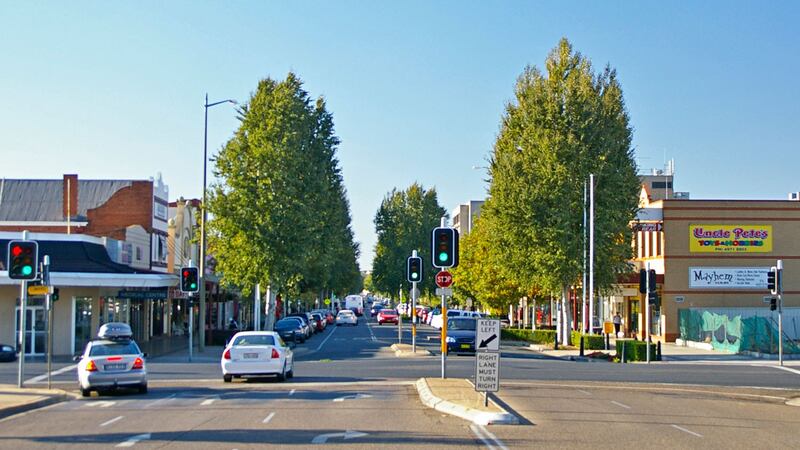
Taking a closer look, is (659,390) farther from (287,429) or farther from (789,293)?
(789,293)

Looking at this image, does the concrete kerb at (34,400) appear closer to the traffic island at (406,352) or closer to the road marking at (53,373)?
the road marking at (53,373)

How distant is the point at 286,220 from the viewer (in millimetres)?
53344

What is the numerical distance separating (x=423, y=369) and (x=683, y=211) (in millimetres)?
28871

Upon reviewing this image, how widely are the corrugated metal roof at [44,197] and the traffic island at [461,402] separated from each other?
44.6 metres

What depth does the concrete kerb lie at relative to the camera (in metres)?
20.9

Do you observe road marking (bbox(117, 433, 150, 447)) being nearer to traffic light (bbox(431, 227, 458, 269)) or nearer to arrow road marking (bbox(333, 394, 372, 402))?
arrow road marking (bbox(333, 394, 372, 402))

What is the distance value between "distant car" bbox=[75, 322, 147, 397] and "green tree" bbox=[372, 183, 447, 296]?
250 ft

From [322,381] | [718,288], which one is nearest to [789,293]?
[718,288]

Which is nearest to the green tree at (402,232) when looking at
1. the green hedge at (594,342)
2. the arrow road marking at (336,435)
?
the green hedge at (594,342)

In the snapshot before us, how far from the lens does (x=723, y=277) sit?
57031mm

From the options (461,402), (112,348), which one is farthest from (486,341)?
(112,348)

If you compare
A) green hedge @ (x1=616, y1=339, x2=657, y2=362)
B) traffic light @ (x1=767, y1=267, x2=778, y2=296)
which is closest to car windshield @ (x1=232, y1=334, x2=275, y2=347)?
green hedge @ (x1=616, y1=339, x2=657, y2=362)

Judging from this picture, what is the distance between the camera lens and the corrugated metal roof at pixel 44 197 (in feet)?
211

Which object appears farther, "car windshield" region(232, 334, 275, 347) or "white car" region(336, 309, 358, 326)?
"white car" region(336, 309, 358, 326)
